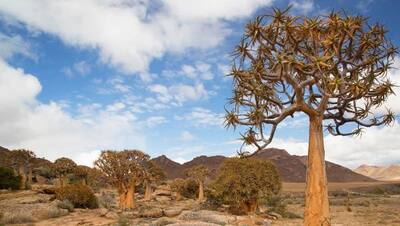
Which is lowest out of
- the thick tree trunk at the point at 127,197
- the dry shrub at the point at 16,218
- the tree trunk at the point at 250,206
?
the dry shrub at the point at 16,218

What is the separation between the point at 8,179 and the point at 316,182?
3220 centimetres

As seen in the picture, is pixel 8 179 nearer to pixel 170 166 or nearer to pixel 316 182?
pixel 316 182

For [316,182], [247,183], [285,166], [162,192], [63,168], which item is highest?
[285,166]

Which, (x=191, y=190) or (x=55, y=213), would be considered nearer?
(x=55, y=213)

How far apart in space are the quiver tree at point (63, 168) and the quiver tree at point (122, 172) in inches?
682

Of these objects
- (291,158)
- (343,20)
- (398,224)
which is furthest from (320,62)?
(291,158)

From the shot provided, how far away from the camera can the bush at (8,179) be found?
3484 centimetres

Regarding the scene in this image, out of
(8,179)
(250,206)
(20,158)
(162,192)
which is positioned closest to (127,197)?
(250,206)

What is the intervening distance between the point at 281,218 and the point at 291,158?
4700 inches

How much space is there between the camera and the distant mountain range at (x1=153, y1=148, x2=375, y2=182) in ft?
390

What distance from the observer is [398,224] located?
18594mm

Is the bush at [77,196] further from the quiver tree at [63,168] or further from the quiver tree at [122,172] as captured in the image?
the quiver tree at [63,168]

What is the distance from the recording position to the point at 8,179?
116ft

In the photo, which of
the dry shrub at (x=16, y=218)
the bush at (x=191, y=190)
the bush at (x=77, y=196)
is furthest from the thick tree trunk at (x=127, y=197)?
the bush at (x=191, y=190)
